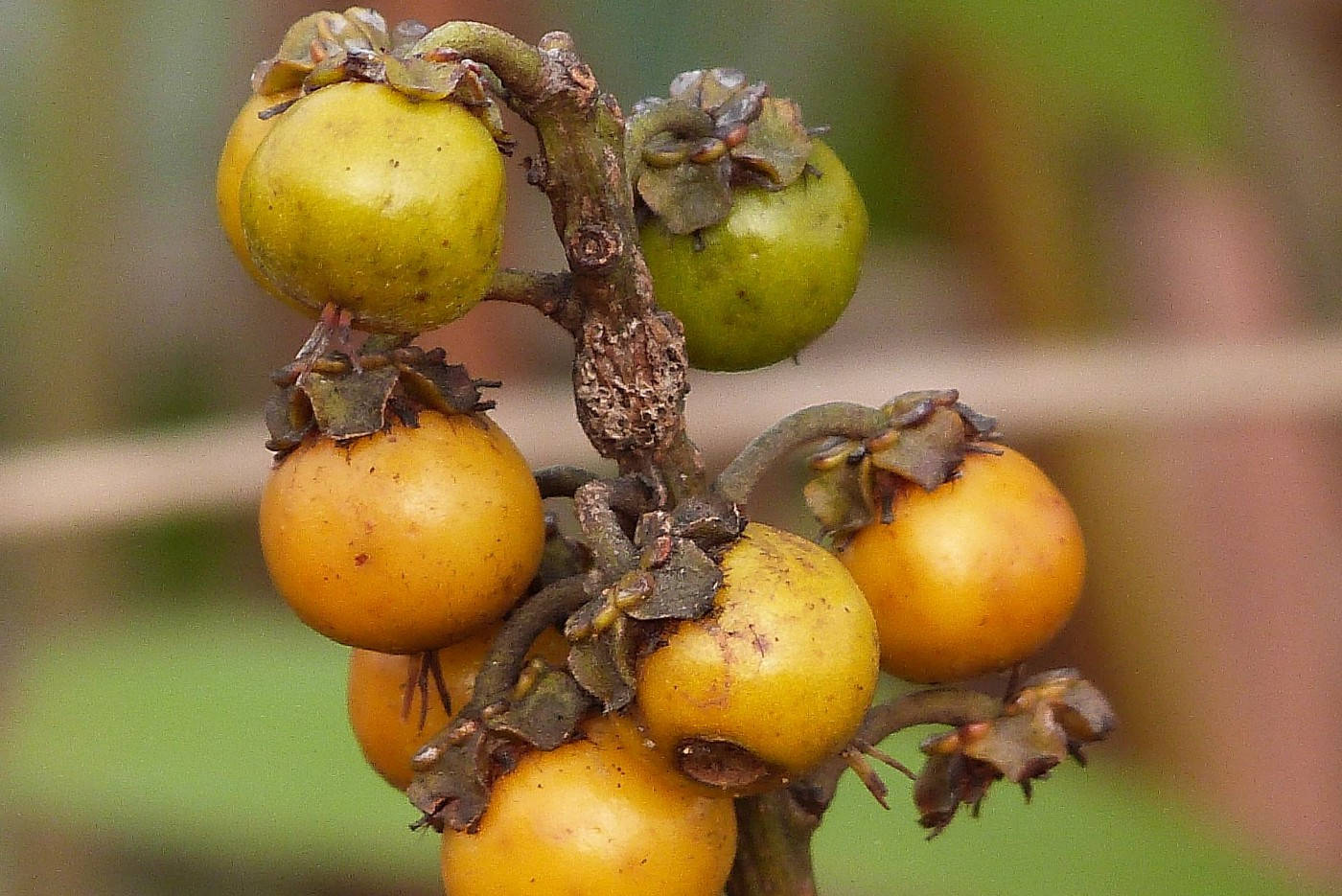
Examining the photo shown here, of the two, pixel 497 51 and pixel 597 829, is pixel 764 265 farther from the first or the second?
pixel 597 829

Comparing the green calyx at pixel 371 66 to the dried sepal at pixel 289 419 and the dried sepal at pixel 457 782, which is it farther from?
the dried sepal at pixel 457 782

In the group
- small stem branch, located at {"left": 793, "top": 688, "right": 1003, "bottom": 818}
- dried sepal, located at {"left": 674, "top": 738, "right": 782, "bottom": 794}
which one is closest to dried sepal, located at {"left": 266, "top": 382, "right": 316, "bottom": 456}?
dried sepal, located at {"left": 674, "top": 738, "right": 782, "bottom": 794}

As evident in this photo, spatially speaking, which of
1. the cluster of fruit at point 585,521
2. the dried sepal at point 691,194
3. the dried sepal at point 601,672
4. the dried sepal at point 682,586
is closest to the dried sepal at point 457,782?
the cluster of fruit at point 585,521

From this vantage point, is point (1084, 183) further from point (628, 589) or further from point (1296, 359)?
point (628, 589)

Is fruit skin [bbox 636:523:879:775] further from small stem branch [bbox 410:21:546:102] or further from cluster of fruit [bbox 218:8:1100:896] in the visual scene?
small stem branch [bbox 410:21:546:102]

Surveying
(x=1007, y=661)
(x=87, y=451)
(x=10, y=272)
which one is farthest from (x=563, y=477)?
(x=10, y=272)

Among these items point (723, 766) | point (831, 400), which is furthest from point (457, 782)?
point (831, 400)
